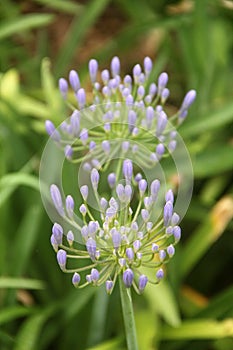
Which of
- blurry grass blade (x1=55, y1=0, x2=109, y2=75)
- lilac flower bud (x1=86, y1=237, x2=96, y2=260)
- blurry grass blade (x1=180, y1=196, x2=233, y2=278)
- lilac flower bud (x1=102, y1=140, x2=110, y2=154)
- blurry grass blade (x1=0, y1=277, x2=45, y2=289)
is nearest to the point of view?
lilac flower bud (x1=86, y1=237, x2=96, y2=260)

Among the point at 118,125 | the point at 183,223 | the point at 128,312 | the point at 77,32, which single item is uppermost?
the point at 118,125

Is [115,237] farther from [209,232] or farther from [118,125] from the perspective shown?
[209,232]

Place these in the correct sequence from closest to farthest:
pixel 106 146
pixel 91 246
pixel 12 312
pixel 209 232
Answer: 1. pixel 91 246
2. pixel 106 146
3. pixel 12 312
4. pixel 209 232

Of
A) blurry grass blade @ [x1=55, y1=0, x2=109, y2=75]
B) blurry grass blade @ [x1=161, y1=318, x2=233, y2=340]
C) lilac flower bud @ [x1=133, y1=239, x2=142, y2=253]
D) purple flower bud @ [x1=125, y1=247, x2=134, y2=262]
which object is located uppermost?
lilac flower bud @ [x1=133, y1=239, x2=142, y2=253]

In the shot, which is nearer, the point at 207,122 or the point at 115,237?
the point at 115,237

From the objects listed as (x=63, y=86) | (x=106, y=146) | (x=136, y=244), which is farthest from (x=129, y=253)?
(x=63, y=86)

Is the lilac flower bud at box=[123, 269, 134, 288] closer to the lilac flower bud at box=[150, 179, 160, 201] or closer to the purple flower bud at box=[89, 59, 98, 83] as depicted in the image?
the lilac flower bud at box=[150, 179, 160, 201]

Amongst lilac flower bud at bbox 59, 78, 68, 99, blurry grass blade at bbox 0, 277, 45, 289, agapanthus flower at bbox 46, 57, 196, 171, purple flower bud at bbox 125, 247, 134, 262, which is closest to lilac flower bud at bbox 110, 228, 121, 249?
purple flower bud at bbox 125, 247, 134, 262
